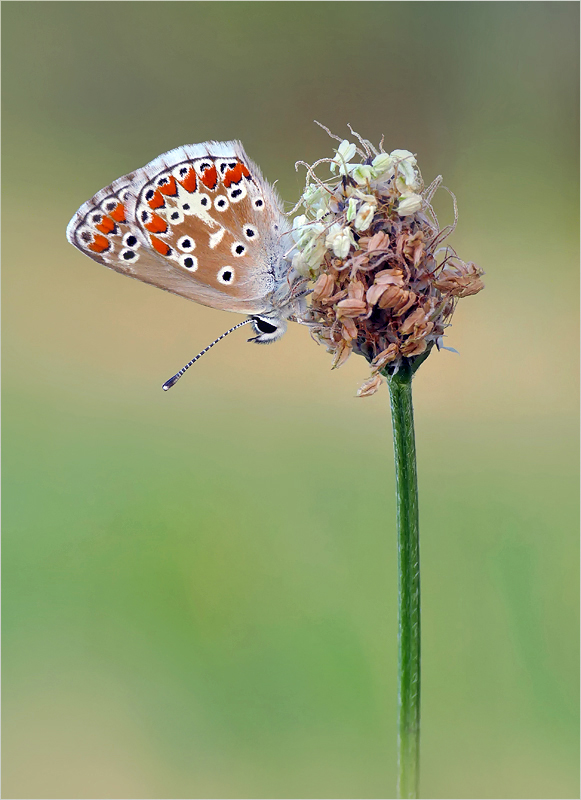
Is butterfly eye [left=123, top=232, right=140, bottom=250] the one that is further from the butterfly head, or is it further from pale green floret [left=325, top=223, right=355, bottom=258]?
pale green floret [left=325, top=223, right=355, bottom=258]

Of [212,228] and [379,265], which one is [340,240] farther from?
[212,228]

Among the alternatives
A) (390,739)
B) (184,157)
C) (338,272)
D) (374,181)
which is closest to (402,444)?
(338,272)

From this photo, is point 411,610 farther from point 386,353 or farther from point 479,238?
point 479,238

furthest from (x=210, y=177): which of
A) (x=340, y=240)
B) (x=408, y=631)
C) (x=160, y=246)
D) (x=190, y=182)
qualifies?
(x=408, y=631)

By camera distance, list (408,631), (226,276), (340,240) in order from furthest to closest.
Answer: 1. (226,276)
2. (340,240)
3. (408,631)

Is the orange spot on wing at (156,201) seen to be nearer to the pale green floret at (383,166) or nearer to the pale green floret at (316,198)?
the pale green floret at (316,198)

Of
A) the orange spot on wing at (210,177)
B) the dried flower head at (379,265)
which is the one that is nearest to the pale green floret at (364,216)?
the dried flower head at (379,265)
